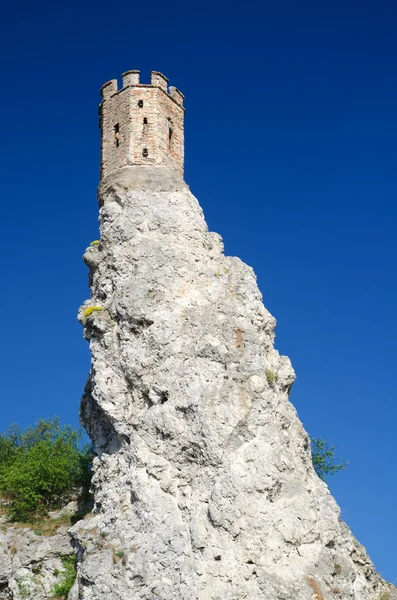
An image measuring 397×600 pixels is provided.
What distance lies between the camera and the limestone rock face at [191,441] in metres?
24.5

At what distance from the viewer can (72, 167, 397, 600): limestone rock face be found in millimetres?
24547

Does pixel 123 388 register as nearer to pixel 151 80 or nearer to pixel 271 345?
pixel 271 345

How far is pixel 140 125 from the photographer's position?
34812mm

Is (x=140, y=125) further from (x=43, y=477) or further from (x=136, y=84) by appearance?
(x=43, y=477)

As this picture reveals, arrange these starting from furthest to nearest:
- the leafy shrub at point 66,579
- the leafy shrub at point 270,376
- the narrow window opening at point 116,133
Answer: the narrow window opening at point 116,133
the leafy shrub at point 66,579
the leafy shrub at point 270,376

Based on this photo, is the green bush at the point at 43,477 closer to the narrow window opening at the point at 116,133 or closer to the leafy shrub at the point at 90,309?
the leafy shrub at the point at 90,309

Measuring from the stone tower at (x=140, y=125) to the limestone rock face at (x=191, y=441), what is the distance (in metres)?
2.64

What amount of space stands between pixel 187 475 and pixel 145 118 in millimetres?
16951

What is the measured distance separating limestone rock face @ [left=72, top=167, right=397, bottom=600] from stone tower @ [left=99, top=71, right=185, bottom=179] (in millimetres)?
2640

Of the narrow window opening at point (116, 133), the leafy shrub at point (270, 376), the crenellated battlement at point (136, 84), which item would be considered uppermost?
the crenellated battlement at point (136, 84)

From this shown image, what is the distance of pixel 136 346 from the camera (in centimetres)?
2903

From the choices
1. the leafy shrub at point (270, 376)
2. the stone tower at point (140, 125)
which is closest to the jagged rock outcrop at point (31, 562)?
the leafy shrub at point (270, 376)

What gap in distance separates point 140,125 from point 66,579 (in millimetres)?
19880

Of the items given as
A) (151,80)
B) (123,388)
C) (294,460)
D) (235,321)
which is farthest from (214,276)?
(151,80)
